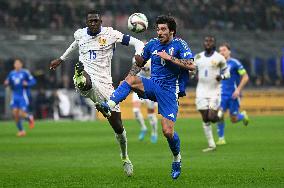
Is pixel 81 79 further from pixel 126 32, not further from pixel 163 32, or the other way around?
pixel 126 32

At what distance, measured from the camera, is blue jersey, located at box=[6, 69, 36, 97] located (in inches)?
1214

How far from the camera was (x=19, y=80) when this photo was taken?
31.1 metres

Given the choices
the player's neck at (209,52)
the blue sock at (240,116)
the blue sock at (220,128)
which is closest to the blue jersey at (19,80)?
the blue sock at (240,116)

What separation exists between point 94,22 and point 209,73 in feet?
25.7

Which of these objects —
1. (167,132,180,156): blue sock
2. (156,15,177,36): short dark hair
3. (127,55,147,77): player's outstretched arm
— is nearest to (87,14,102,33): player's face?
(127,55,147,77): player's outstretched arm

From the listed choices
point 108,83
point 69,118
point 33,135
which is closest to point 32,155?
point 108,83

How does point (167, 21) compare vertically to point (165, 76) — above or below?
above

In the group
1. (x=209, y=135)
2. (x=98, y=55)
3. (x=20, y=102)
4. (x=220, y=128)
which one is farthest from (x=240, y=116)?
(x=98, y=55)

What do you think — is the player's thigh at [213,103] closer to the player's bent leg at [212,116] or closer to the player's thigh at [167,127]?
the player's bent leg at [212,116]

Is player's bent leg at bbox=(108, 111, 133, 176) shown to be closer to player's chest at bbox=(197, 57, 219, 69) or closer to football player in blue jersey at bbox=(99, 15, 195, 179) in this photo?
football player in blue jersey at bbox=(99, 15, 195, 179)

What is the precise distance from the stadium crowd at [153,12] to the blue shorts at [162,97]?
31392mm

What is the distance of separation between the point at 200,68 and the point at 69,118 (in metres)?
21.8

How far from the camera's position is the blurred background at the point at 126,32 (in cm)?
4334

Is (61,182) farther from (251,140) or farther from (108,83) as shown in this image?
(251,140)
